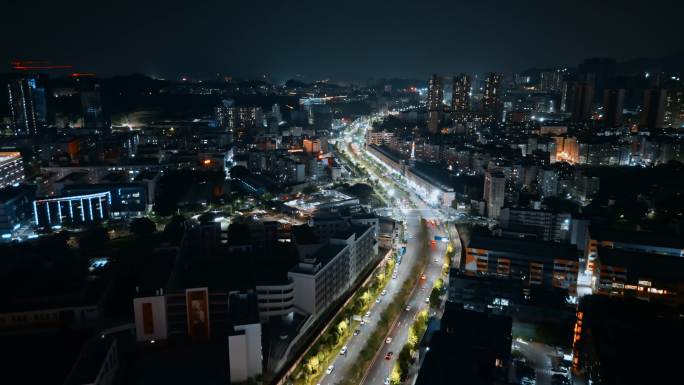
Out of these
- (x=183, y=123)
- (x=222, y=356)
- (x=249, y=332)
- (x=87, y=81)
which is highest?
(x=87, y=81)

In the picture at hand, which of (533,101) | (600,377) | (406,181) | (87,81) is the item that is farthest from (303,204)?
(533,101)

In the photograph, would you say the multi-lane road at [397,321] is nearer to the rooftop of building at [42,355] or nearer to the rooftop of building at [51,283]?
the rooftop of building at [42,355]

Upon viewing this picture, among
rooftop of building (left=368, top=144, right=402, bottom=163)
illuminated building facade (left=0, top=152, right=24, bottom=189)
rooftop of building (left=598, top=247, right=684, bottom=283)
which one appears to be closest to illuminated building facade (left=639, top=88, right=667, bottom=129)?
rooftop of building (left=368, top=144, right=402, bottom=163)

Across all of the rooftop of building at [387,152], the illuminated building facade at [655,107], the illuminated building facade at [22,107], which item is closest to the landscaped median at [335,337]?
the rooftop of building at [387,152]

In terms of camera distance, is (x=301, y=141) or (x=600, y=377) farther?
(x=301, y=141)

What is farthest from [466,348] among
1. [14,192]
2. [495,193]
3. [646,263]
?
[14,192]

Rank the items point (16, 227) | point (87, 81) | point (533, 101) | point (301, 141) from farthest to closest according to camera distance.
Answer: point (533, 101) → point (87, 81) → point (301, 141) → point (16, 227)

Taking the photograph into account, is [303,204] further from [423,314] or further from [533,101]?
[533,101]
